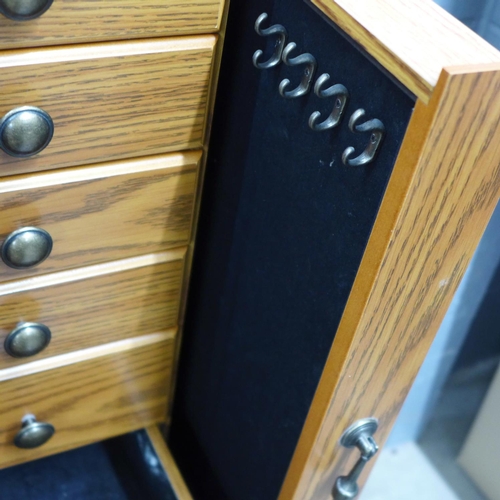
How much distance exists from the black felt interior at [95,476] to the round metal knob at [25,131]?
1.54 ft

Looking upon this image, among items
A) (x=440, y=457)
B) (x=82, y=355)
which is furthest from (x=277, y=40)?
(x=440, y=457)

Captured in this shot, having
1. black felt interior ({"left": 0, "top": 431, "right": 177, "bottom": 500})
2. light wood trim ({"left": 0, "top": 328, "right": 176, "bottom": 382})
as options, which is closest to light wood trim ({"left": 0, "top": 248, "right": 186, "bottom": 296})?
light wood trim ({"left": 0, "top": 328, "right": 176, "bottom": 382})

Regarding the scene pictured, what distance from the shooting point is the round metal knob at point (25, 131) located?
1.51 ft

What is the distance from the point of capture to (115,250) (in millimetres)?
601

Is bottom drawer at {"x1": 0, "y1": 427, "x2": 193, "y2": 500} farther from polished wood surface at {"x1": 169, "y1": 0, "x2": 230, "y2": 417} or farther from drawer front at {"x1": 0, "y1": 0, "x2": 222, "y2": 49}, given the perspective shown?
drawer front at {"x1": 0, "y1": 0, "x2": 222, "y2": 49}

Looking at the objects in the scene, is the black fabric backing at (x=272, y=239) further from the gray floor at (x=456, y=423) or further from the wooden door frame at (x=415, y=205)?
the gray floor at (x=456, y=423)

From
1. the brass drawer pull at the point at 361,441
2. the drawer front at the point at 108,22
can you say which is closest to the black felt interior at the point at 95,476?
the brass drawer pull at the point at 361,441

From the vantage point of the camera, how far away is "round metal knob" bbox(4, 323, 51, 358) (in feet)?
1.96

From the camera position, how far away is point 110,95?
1.61 ft

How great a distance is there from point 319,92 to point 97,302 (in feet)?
1.07

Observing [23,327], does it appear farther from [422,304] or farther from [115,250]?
[422,304]

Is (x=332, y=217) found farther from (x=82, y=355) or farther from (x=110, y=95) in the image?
(x=82, y=355)

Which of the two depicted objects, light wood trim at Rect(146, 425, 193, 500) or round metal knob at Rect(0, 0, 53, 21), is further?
light wood trim at Rect(146, 425, 193, 500)

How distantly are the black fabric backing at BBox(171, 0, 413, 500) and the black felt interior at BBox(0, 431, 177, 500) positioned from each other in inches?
3.5
